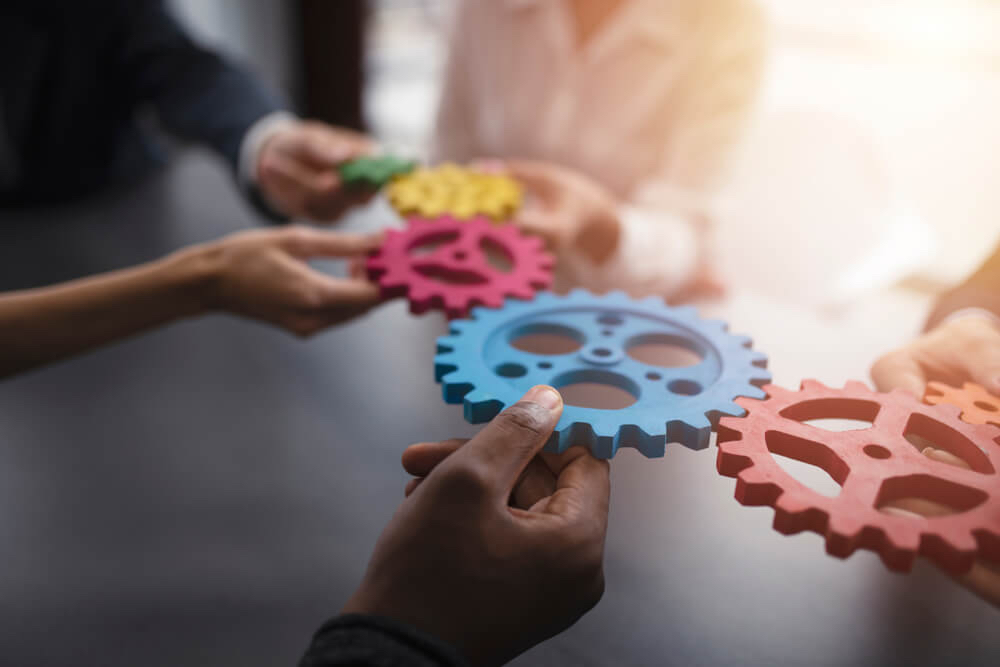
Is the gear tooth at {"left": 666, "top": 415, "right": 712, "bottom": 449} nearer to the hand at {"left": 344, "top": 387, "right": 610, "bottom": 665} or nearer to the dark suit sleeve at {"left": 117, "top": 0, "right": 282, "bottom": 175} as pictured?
the hand at {"left": 344, "top": 387, "right": 610, "bottom": 665}

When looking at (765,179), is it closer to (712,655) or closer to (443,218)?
(443,218)

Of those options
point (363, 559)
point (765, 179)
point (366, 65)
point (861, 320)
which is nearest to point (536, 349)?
point (363, 559)

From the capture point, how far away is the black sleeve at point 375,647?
37 cm

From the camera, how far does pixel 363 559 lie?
59 cm

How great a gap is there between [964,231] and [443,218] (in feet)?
1.87

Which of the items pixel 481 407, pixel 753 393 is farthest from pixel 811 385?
pixel 481 407

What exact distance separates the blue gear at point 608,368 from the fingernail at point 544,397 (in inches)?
0.6

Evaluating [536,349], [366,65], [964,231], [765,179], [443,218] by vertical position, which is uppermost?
[366,65]

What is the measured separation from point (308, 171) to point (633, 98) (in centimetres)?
59

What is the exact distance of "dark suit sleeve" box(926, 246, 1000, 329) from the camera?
568mm

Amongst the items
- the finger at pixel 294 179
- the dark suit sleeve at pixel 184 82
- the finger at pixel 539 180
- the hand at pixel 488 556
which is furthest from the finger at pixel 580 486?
the dark suit sleeve at pixel 184 82

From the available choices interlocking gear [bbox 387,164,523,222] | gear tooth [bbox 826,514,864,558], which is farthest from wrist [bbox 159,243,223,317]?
gear tooth [bbox 826,514,864,558]

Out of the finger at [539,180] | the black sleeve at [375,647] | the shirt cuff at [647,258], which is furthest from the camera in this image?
the finger at [539,180]

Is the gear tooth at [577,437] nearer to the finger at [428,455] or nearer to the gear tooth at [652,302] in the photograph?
the finger at [428,455]
